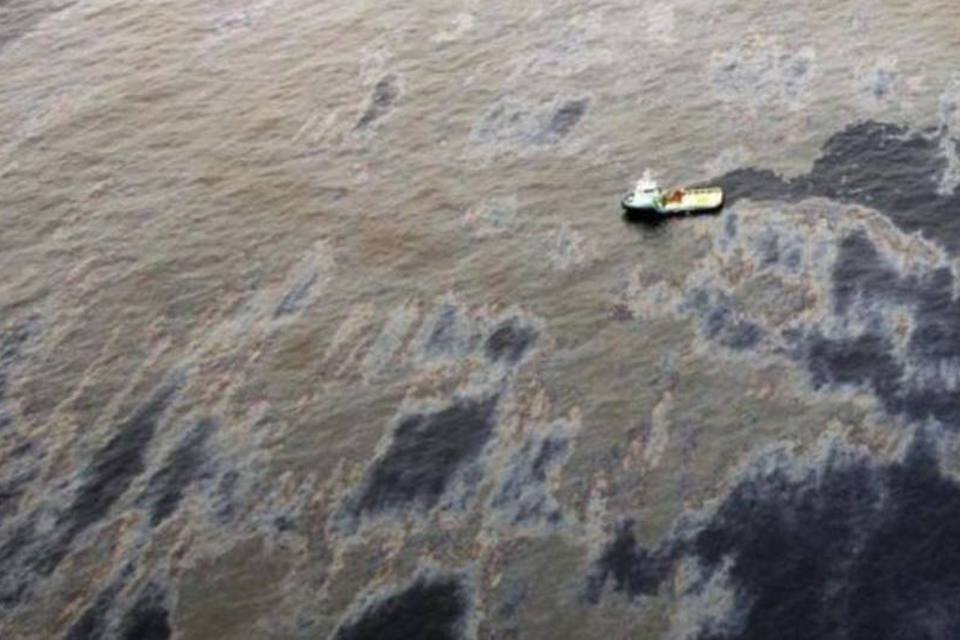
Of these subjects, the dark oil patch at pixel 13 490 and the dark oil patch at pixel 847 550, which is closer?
the dark oil patch at pixel 847 550

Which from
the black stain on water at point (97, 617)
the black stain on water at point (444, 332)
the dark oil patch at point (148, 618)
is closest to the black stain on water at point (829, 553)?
the black stain on water at point (444, 332)

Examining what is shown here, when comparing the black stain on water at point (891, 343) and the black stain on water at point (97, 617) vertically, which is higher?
the black stain on water at point (97, 617)

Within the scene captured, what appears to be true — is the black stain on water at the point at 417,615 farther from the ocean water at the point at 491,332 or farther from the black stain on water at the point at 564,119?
the black stain on water at the point at 564,119

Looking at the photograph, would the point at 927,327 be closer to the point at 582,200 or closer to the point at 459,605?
the point at 582,200

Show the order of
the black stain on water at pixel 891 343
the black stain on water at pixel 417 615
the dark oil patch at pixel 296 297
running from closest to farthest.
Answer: the black stain on water at pixel 417 615 → the black stain on water at pixel 891 343 → the dark oil patch at pixel 296 297

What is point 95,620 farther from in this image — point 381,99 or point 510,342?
point 381,99

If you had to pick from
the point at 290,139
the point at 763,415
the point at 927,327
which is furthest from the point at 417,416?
the point at 290,139

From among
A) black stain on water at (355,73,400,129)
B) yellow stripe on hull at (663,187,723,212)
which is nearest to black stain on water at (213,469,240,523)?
yellow stripe on hull at (663,187,723,212)

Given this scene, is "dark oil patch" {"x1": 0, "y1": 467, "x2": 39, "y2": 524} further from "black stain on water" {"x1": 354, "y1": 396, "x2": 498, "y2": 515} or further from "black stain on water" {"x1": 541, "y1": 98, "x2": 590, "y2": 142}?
"black stain on water" {"x1": 541, "y1": 98, "x2": 590, "y2": 142}
